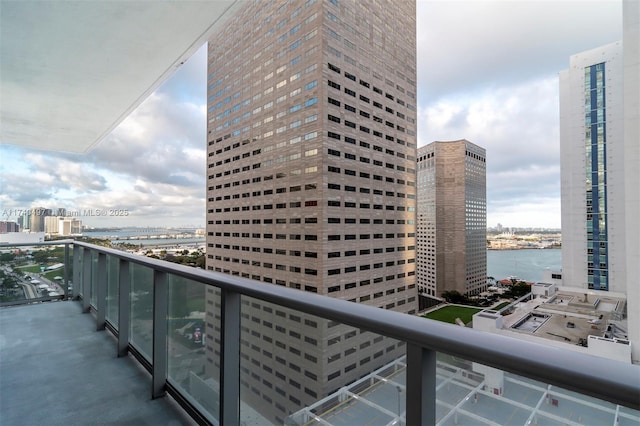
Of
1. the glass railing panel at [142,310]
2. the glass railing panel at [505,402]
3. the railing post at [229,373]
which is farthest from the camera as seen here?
the glass railing panel at [142,310]

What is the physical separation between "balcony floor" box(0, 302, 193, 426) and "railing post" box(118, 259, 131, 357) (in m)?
0.10

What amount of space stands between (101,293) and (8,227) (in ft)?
9.16

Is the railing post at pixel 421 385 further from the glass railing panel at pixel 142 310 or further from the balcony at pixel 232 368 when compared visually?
the glass railing panel at pixel 142 310

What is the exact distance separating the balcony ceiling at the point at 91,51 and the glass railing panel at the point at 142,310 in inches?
67.6

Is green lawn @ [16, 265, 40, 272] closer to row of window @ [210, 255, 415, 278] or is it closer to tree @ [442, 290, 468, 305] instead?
row of window @ [210, 255, 415, 278]

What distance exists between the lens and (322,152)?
33344 mm

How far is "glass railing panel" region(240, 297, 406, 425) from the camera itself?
0.73m

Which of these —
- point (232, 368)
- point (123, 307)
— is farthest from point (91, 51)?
point (232, 368)

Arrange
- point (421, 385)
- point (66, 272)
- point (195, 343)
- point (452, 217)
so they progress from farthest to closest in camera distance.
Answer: point (452, 217) → point (66, 272) → point (195, 343) → point (421, 385)

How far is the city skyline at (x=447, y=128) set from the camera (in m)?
5.86

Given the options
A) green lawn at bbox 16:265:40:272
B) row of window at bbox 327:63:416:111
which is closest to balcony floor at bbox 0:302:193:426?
green lawn at bbox 16:265:40:272

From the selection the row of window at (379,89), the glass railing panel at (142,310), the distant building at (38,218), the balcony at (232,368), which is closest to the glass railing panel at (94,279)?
the balcony at (232,368)

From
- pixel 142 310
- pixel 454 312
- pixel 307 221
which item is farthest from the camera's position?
pixel 454 312

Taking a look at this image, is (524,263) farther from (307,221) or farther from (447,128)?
(307,221)
